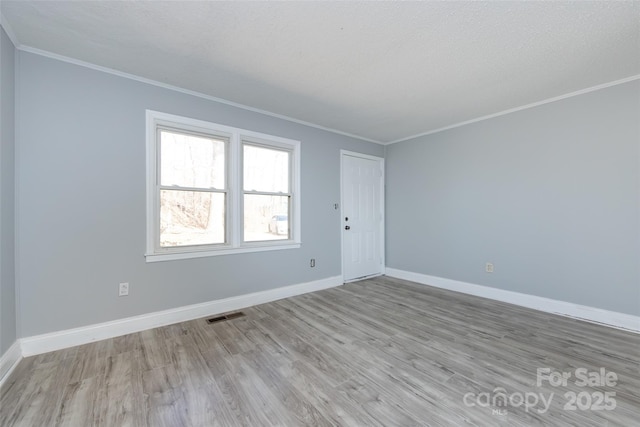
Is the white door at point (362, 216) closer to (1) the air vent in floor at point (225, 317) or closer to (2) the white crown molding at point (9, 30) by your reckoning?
(1) the air vent in floor at point (225, 317)

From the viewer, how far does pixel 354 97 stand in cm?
294

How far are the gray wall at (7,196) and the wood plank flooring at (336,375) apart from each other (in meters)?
0.40

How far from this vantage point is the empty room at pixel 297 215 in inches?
65.3

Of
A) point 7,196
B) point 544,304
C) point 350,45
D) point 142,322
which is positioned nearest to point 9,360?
point 142,322

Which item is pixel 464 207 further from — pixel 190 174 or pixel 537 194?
pixel 190 174

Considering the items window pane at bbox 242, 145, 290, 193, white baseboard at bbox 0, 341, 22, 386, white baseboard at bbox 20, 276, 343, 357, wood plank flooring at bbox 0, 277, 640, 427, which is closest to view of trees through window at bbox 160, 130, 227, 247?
window pane at bbox 242, 145, 290, 193

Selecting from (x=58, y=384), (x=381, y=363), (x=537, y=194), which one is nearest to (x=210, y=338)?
(x=58, y=384)

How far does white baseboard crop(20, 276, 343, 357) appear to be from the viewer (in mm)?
2096

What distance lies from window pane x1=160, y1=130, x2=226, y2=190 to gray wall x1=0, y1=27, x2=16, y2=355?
101cm

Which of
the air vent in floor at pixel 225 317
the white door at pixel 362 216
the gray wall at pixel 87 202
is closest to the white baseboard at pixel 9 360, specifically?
the gray wall at pixel 87 202

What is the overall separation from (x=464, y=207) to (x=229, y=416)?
3743 millimetres

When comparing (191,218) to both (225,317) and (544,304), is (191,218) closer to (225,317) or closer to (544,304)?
(225,317)

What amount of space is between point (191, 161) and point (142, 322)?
1.74 m

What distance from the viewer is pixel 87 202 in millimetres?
2279
